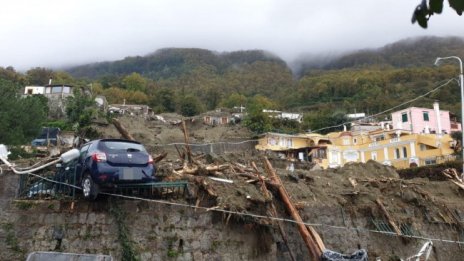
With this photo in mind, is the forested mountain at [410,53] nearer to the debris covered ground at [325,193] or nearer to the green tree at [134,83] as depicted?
the green tree at [134,83]

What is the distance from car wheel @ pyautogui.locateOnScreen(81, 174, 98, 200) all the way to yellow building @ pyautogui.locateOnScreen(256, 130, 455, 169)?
3413cm

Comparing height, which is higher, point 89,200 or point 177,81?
point 177,81

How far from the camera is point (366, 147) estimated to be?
2115 inches

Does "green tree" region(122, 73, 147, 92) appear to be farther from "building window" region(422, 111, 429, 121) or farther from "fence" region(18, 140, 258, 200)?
"fence" region(18, 140, 258, 200)

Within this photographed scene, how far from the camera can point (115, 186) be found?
29.1ft

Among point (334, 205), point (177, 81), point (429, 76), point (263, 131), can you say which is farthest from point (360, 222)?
point (177, 81)

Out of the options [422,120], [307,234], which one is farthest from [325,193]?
[422,120]

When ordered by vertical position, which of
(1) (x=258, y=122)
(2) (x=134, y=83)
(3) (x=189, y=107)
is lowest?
(1) (x=258, y=122)

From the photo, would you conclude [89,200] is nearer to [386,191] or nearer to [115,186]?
[115,186]

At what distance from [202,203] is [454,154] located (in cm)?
4099

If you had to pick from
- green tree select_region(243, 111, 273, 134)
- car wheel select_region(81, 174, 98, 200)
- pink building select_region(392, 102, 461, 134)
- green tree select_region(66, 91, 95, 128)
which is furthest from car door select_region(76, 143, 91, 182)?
pink building select_region(392, 102, 461, 134)

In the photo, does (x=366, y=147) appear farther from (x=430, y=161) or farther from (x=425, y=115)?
(x=425, y=115)

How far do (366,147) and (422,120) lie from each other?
9.65 meters

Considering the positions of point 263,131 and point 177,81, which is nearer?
Answer: point 263,131
